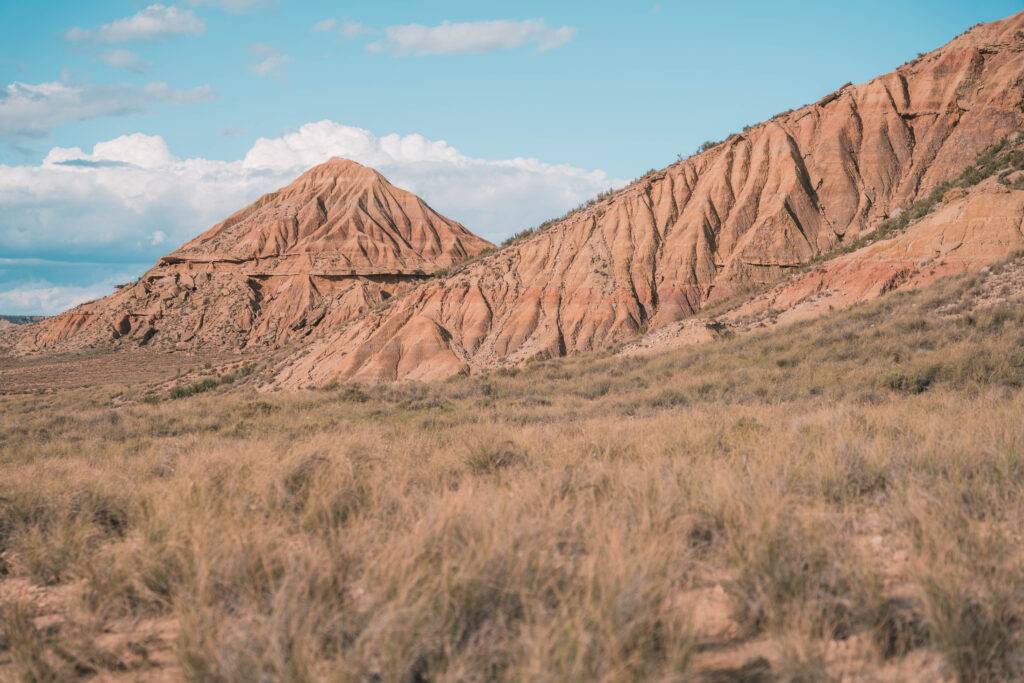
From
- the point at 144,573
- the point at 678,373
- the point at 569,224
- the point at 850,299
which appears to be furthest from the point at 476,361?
the point at 144,573

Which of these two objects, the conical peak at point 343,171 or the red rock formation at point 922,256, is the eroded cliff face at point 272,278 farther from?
the red rock formation at point 922,256

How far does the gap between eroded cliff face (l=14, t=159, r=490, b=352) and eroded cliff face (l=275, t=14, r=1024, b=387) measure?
33489 millimetres

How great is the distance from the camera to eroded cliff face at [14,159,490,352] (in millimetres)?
Result: 75188

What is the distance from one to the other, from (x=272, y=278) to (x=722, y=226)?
190 feet

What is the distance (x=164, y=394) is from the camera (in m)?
43.7

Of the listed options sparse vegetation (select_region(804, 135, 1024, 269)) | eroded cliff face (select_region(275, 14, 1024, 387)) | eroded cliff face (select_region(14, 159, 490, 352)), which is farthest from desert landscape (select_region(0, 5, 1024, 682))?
eroded cliff face (select_region(14, 159, 490, 352))

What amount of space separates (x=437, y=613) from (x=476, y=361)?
3436 centimetres

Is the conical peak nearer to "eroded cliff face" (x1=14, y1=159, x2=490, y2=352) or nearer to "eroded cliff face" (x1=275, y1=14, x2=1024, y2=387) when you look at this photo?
"eroded cliff face" (x1=14, y1=159, x2=490, y2=352)

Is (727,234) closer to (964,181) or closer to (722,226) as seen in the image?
(722,226)

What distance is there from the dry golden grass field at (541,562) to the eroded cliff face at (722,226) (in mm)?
28978

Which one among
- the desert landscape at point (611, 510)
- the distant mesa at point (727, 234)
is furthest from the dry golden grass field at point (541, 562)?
the distant mesa at point (727, 234)

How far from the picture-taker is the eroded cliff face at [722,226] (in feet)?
122

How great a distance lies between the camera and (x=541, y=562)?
4141mm

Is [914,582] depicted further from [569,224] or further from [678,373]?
[569,224]
